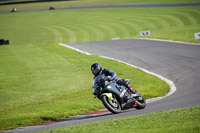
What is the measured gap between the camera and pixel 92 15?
69062 mm

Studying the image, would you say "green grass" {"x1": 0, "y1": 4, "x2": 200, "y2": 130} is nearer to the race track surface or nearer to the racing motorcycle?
the race track surface

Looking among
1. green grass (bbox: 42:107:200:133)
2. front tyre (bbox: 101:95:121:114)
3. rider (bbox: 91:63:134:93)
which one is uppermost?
rider (bbox: 91:63:134:93)

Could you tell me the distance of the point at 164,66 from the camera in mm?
20297

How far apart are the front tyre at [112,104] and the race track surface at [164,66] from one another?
21 cm

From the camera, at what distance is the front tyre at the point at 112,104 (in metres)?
11.0

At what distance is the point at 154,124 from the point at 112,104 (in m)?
2.71

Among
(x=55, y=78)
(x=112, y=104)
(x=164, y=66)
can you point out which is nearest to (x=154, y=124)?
(x=112, y=104)

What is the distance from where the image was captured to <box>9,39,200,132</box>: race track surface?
452 inches

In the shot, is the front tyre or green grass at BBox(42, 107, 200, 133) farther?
the front tyre

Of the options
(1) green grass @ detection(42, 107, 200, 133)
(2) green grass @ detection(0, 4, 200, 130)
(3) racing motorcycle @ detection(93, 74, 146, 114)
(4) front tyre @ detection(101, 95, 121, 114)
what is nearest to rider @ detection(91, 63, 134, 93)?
(3) racing motorcycle @ detection(93, 74, 146, 114)

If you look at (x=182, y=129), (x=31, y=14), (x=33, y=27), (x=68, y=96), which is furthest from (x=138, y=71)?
(x=31, y=14)

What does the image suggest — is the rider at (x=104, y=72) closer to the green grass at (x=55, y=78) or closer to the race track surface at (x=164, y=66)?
the race track surface at (x=164, y=66)

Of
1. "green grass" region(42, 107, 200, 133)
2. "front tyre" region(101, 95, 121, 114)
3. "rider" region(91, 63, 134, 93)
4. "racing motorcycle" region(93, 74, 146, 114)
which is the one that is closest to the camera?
"green grass" region(42, 107, 200, 133)

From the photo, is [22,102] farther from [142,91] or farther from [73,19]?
[73,19]
